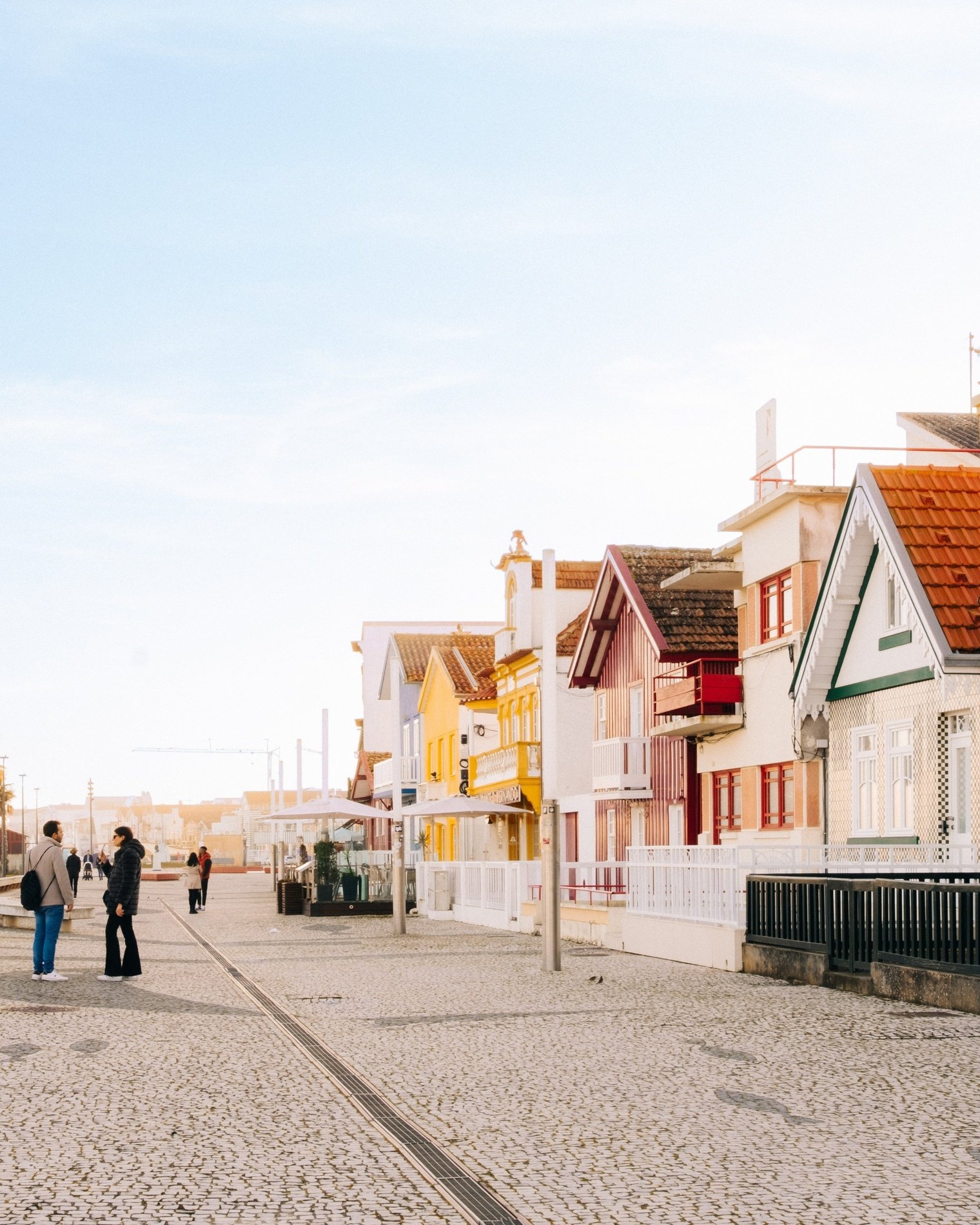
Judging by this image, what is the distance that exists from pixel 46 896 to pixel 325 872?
23.4m

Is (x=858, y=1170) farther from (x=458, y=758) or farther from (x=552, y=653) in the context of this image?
(x=458, y=758)

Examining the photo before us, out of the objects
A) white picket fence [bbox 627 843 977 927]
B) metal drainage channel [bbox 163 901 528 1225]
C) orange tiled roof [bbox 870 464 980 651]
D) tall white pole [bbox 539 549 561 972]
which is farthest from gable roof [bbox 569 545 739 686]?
metal drainage channel [bbox 163 901 528 1225]

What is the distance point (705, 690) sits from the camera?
29.3m

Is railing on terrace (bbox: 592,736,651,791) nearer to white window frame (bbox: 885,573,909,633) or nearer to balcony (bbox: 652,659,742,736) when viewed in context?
balcony (bbox: 652,659,742,736)

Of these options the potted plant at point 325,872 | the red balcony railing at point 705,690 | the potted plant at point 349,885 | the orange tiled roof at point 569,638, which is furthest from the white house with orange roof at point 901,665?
the potted plant at point 325,872

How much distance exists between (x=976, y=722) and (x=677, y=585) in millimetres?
12057

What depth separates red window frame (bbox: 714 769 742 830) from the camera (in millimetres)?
30750

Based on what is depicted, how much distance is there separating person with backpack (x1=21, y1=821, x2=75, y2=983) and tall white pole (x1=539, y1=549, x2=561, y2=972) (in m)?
5.33

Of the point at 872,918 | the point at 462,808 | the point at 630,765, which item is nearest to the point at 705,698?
the point at 630,765

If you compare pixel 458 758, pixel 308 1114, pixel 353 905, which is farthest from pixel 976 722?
pixel 458 758

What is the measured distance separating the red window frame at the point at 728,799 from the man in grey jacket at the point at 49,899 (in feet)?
48.7

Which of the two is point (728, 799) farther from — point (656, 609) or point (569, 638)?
point (569, 638)

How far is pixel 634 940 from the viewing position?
24.0m

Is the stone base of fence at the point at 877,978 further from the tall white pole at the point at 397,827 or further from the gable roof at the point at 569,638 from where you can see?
the gable roof at the point at 569,638
